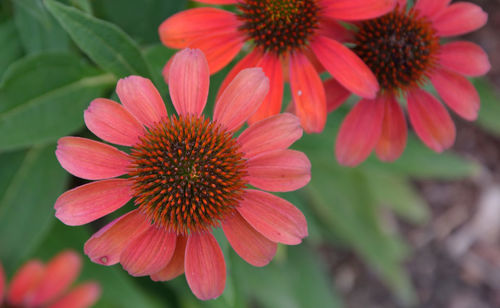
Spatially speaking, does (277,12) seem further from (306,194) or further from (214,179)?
(306,194)

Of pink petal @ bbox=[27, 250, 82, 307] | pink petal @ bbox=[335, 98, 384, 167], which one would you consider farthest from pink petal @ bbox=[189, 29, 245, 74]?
pink petal @ bbox=[27, 250, 82, 307]

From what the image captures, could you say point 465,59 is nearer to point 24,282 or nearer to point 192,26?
point 192,26

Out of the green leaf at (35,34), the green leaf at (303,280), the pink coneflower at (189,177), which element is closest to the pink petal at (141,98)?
the pink coneflower at (189,177)

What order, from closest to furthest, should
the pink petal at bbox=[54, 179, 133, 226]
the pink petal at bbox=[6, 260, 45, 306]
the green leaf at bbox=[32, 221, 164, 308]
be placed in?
the pink petal at bbox=[54, 179, 133, 226] → the pink petal at bbox=[6, 260, 45, 306] → the green leaf at bbox=[32, 221, 164, 308]

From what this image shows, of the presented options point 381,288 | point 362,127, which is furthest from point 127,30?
point 381,288

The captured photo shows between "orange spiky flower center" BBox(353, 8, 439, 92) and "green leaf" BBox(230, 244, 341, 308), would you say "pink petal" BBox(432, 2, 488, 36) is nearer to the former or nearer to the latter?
Answer: "orange spiky flower center" BBox(353, 8, 439, 92)

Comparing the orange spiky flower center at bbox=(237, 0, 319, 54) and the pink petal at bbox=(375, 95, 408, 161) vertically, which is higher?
the orange spiky flower center at bbox=(237, 0, 319, 54)

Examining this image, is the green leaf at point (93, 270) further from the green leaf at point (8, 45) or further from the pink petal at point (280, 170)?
the pink petal at point (280, 170)

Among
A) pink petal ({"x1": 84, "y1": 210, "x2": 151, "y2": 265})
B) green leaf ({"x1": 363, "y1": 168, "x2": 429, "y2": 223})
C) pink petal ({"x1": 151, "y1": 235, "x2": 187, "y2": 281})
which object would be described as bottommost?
green leaf ({"x1": 363, "y1": 168, "x2": 429, "y2": 223})
